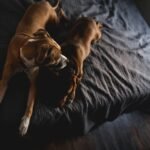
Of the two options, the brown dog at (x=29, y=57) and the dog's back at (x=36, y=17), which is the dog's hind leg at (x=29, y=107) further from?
the dog's back at (x=36, y=17)

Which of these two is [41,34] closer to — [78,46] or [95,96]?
[78,46]

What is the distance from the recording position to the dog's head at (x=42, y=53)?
4.00 ft

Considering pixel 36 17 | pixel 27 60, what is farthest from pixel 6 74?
pixel 36 17

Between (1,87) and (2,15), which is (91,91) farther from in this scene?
(2,15)

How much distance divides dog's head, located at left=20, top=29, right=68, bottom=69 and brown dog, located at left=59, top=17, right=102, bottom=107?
13 cm

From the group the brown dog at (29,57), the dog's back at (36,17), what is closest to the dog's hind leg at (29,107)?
the brown dog at (29,57)

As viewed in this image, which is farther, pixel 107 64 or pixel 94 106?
pixel 107 64

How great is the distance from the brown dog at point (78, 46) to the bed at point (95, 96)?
→ 5 cm

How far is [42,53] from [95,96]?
15.4 inches

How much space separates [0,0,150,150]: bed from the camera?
50.8 inches

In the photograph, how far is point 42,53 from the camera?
1.21 m

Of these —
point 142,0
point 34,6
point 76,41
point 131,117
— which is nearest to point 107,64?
point 76,41

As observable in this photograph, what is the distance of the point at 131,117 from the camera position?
1.80 m

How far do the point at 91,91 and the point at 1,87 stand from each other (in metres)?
0.46
